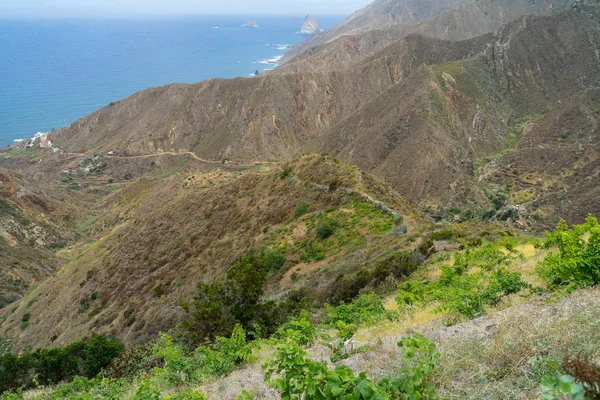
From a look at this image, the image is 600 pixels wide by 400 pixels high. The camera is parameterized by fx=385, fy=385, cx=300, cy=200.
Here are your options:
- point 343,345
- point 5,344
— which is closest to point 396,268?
point 343,345

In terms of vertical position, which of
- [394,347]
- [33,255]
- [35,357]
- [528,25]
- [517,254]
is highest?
[528,25]

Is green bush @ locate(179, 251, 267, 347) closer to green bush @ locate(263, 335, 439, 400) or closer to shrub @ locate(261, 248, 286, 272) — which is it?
green bush @ locate(263, 335, 439, 400)

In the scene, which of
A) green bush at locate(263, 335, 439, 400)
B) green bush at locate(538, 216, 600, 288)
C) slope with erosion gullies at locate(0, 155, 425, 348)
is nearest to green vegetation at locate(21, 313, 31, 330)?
slope with erosion gullies at locate(0, 155, 425, 348)

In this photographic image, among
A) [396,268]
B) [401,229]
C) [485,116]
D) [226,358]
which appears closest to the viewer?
[226,358]

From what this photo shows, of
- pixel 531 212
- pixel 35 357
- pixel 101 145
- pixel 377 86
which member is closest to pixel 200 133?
pixel 101 145

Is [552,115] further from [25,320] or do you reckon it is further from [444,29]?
[25,320]

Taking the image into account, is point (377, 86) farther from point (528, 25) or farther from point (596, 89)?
point (596, 89)
